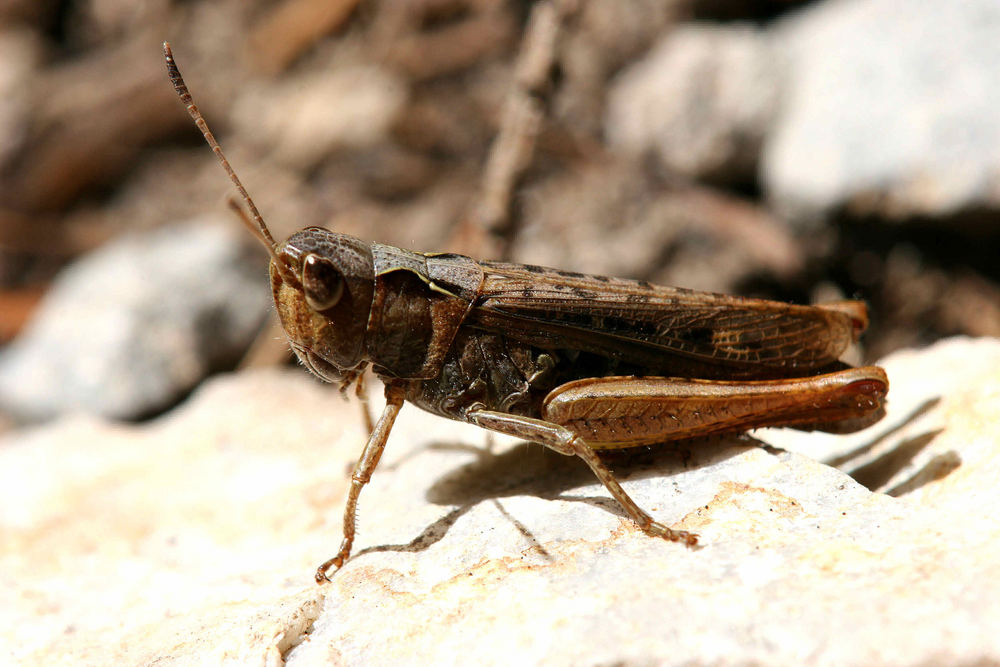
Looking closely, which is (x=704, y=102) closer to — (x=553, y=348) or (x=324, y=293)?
(x=553, y=348)

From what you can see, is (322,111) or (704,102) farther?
(322,111)

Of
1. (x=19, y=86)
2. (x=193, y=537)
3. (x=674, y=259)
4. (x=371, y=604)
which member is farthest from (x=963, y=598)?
(x=19, y=86)

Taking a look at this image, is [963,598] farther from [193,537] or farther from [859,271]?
[859,271]

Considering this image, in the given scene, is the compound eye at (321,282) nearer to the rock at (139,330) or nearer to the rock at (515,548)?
the rock at (515,548)

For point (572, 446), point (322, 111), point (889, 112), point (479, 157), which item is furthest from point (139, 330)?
point (889, 112)

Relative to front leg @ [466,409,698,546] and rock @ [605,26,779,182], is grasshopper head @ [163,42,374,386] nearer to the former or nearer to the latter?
front leg @ [466,409,698,546]

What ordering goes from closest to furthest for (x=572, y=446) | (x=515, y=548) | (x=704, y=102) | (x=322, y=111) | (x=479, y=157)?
(x=515, y=548) → (x=572, y=446) → (x=704, y=102) → (x=479, y=157) → (x=322, y=111)
